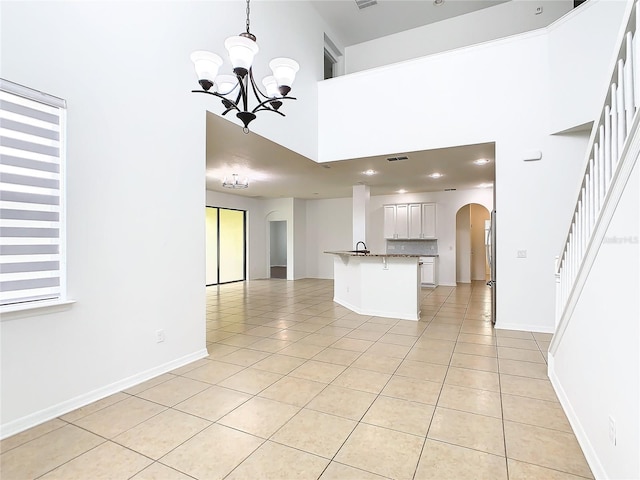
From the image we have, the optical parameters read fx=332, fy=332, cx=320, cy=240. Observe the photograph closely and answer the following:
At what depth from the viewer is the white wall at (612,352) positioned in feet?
4.46

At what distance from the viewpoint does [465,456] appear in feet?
6.21

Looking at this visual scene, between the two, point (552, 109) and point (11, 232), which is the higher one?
point (552, 109)

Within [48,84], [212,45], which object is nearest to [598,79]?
[212,45]

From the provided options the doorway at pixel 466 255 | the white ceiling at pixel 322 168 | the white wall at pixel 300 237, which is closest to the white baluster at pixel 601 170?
the white ceiling at pixel 322 168

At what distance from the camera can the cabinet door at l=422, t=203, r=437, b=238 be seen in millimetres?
9188

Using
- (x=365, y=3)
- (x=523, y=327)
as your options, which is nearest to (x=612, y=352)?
(x=523, y=327)

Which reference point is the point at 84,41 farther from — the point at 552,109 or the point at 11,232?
the point at 552,109

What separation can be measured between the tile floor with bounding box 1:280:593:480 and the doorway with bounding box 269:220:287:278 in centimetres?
708

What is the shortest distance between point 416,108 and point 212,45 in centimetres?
312

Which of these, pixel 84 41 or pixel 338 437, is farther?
pixel 84 41

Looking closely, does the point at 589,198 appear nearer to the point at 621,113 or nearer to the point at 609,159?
the point at 609,159

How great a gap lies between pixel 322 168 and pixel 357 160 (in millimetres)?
891

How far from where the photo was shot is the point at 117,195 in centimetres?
271

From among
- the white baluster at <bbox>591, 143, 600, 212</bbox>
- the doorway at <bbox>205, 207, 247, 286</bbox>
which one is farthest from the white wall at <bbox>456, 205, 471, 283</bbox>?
the white baluster at <bbox>591, 143, 600, 212</bbox>
